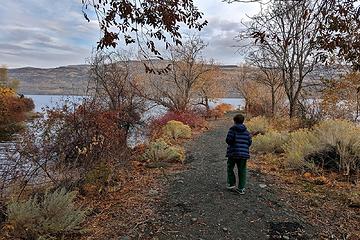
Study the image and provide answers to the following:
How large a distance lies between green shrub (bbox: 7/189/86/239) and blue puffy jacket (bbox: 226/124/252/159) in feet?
11.4

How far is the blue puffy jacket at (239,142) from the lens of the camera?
7.50 m

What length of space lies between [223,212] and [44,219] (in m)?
3.03

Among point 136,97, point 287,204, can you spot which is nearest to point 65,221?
point 287,204

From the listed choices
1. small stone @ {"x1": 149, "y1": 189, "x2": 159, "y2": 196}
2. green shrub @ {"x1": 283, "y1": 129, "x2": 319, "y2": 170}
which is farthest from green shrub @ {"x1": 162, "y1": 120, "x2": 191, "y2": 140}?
small stone @ {"x1": 149, "y1": 189, "x2": 159, "y2": 196}

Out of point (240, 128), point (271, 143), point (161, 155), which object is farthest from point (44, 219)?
point (271, 143)

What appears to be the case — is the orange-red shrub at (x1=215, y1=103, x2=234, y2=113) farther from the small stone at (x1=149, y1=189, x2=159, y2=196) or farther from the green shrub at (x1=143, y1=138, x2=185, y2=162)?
the small stone at (x1=149, y1=189, x2=159, y2=196)

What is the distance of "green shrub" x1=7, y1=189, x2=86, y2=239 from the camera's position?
509cm

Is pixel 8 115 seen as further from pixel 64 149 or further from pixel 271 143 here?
pixel 64 149

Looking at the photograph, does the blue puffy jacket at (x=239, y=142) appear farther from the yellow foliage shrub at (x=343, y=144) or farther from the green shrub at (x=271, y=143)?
the green shrub at (x=271, y=143)

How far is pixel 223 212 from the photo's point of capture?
6.29 meters

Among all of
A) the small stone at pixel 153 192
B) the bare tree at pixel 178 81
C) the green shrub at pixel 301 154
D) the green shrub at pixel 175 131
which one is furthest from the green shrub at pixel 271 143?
the bare tree at pixel 178 81

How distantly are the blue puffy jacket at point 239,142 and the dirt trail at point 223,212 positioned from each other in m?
0.87

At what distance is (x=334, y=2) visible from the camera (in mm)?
5098

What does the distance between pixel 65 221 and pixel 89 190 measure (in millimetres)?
2273
